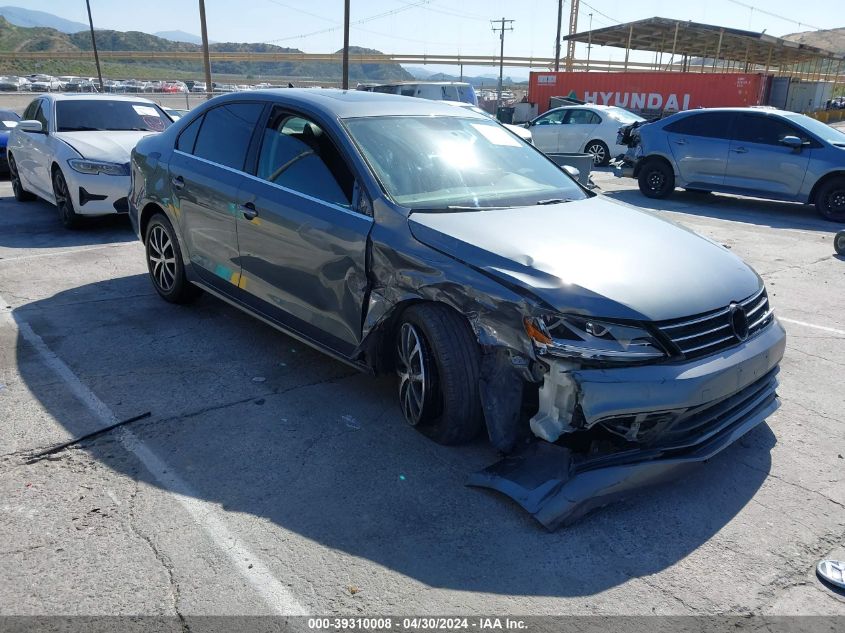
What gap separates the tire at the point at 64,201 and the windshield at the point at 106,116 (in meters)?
0.86

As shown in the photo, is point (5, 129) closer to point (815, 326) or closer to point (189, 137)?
point (189, 137)

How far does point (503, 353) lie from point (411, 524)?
885 mm

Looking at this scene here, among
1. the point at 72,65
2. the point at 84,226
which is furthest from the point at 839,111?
the point at 72,65

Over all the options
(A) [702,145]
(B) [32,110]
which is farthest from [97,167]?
(A) [702,145]

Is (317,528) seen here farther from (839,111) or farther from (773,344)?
(839,111)

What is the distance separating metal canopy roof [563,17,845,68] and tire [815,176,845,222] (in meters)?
24.6

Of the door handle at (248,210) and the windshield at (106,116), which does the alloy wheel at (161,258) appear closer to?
the door handle at (248,210)

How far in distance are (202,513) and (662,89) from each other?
29095 millimetres

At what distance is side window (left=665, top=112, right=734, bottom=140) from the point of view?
38.1 feet

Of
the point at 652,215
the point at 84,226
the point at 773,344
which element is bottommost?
the point at 84,226

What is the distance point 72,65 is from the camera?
11669 cm

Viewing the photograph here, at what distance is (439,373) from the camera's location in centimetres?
350

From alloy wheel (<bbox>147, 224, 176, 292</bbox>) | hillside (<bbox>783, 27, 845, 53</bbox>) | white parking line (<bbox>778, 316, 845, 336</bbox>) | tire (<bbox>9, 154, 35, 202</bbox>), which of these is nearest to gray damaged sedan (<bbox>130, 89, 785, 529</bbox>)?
alloy wheel (<bbox>147, 224, 176, 292</bbox>)

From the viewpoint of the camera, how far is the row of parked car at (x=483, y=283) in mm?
3057
